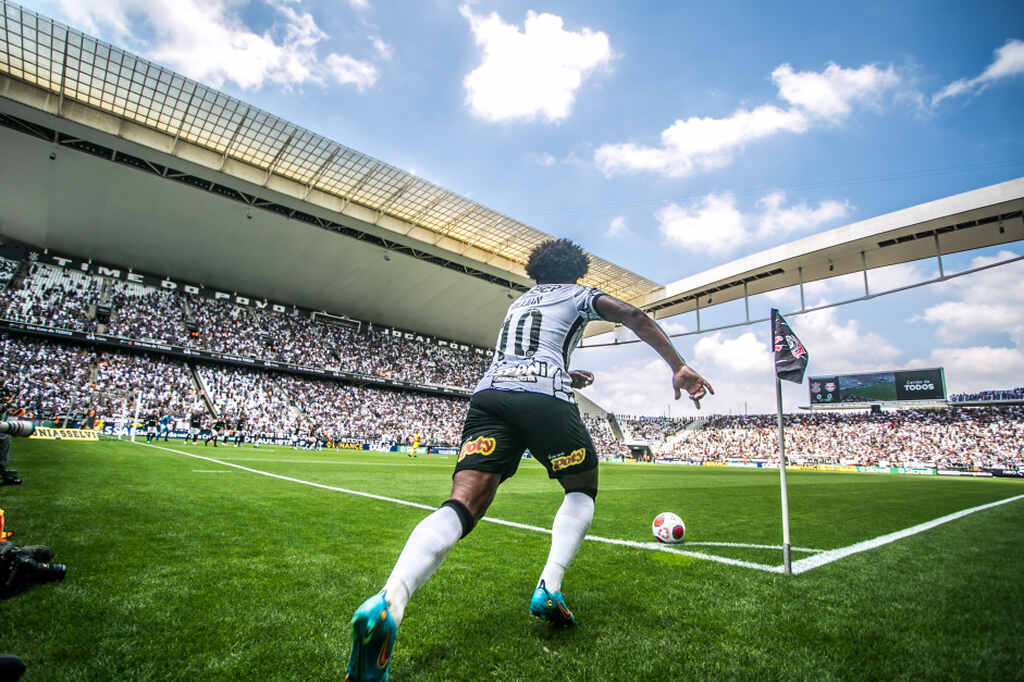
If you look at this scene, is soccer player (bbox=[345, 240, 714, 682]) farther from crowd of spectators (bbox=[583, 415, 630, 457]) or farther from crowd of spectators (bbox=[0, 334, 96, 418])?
crowd of spectators (bbox=[583, 415, 630, 457])

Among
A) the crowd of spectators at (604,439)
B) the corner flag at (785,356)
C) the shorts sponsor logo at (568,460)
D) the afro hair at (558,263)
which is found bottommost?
the crowd of spectators at (604,439)

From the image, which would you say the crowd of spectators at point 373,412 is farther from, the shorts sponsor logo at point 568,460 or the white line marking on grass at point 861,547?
the shorts sponsor logo at point 568,460

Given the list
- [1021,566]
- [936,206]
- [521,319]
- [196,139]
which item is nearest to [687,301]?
[936,206]

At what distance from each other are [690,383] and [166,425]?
30975mm

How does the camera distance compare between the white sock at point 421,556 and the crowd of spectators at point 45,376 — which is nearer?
the white sock at point 421,556

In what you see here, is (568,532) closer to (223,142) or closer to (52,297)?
(223,142)

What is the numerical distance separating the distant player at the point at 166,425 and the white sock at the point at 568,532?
28.5m

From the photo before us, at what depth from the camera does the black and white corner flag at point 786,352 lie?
13.6ft

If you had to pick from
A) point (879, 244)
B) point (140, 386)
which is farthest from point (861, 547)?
point (140, 386)

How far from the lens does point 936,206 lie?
2370 cm

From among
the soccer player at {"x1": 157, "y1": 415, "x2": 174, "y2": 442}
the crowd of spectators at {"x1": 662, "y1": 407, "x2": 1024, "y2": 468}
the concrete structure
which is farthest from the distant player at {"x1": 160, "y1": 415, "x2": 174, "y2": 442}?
the crowd of spectators at {"x1": 662, "y1": 407, "x2": 1024, "y2": 468}

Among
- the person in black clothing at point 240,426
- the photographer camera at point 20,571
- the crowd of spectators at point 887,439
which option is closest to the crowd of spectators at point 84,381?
the person in black clothing at point 240,426

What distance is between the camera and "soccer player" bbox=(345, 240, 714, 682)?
92.4 inches

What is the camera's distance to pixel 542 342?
2779 millimetres
